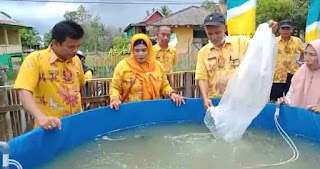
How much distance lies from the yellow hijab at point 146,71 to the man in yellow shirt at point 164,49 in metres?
1.86

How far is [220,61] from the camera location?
295 centimetres

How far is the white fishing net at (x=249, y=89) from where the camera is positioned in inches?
95.6

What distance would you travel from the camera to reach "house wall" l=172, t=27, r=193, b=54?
825 inches

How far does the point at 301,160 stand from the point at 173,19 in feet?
68.1

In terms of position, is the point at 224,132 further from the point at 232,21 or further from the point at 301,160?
the point at 232,21

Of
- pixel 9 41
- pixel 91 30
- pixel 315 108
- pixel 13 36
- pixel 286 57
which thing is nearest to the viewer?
pixel 315 108

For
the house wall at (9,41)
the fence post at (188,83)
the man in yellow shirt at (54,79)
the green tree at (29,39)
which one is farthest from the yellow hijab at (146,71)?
the green tree at (29,39)

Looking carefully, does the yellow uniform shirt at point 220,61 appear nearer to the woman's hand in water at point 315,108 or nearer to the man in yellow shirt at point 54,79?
the woman's hand in water at point 315,108

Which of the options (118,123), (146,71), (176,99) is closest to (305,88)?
(176,99)

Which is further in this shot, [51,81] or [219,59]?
[219,59]

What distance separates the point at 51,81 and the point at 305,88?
6.98 feet

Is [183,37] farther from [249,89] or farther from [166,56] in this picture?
[249,89]

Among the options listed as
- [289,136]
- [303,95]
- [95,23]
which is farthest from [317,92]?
[95,23]

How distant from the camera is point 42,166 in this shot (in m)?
2.10
